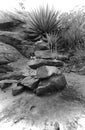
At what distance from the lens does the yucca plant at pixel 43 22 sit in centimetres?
433

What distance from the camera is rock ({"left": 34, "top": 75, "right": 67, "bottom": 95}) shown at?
246 centimetres

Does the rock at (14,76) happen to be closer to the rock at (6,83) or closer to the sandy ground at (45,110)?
the rock at (6,83)

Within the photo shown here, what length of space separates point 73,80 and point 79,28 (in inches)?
71.7

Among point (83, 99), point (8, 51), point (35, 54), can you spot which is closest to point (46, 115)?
point (83, 99)

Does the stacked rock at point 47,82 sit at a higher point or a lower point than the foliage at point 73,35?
lower

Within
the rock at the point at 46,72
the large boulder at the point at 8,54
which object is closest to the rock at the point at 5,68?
the large boulder at the point at 8,54

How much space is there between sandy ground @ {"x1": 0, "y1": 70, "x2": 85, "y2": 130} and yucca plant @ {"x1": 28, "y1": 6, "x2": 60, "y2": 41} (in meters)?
2.41

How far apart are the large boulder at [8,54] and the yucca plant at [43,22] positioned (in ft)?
3.07

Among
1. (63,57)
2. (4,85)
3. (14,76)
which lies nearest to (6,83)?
(4,85)

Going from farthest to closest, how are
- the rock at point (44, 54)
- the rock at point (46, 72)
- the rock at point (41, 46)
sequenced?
the rock at point (41, 46) < the rock at point (44, 54) < the rock at point (46, 72)

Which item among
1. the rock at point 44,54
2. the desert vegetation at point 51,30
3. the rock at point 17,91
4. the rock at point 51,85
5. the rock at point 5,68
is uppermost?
the desert vegetation at point 51,30

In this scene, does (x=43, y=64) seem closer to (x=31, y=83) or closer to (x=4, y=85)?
(x=31, y=83)

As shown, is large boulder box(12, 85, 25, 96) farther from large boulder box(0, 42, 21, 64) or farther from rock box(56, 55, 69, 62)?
rock box(56, 55, 69, 62)

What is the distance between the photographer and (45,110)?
2115mm
